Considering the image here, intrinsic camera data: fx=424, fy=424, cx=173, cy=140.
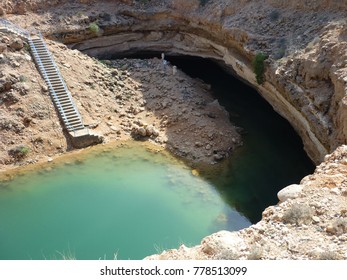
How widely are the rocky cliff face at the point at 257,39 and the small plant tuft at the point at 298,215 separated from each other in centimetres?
616

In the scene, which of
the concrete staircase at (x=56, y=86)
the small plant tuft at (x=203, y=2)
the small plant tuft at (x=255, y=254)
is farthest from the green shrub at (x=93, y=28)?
the small plant tuft at (x=255, y=254)

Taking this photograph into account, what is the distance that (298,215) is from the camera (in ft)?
34.9

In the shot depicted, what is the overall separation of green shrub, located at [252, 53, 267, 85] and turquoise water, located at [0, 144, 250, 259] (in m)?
6.14

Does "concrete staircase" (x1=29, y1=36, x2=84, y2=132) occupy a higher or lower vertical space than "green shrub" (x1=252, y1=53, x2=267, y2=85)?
lower

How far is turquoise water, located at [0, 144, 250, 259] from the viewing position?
50.8ft

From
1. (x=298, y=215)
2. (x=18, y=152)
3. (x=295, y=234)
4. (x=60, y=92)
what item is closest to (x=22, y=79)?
(x=60, y=92)

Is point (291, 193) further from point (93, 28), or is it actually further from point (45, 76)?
point (93, 28)

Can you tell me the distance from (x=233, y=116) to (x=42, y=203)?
472 inches

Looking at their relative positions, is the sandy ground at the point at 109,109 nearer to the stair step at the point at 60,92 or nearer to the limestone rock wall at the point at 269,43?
the stair step at the point at 60,92

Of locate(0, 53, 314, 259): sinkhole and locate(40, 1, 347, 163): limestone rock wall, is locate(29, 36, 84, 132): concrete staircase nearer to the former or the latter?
locate(0, 53, 314, 259): sinkhole

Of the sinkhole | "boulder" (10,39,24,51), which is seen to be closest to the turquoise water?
the sinkhole

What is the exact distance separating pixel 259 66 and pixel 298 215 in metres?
12.2
